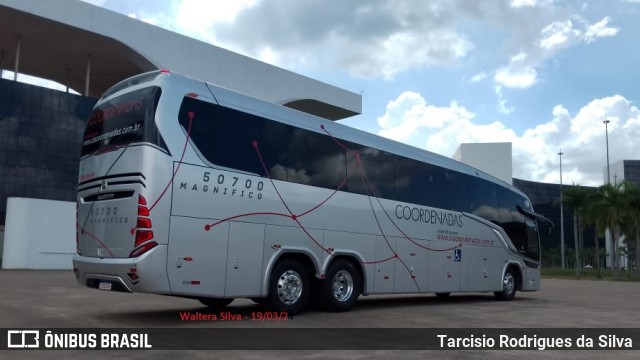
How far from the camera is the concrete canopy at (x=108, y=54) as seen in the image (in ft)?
129

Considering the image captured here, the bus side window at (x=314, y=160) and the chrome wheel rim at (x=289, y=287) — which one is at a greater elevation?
the bus side window at (x=314, y=160)

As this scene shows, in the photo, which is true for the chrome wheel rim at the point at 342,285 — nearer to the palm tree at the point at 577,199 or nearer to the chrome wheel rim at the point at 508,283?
the chrome wheel rim at the point at 508,283

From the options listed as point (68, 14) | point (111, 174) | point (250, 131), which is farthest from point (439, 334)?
point (68, 14)

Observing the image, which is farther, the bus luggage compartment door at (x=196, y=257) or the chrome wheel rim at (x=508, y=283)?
the chrome wheel rim at (x=508, y=283)

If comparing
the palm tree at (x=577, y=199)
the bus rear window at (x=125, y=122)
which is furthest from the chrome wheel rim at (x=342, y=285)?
the palm tree at (x=577, y=199)

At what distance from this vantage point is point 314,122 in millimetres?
11320

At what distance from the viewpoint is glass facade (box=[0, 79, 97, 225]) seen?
131ft

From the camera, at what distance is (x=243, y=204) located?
9555 mm

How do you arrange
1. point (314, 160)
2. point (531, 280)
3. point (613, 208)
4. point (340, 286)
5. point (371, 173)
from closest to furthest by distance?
point (314, 160) < point (340, 286) < point (371, 173) < point (531, 280) < point (613, 208)

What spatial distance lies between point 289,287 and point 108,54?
3951 cm

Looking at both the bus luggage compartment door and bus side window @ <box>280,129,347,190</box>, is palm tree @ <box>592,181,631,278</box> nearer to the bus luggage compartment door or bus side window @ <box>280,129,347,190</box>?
bus side window @ <box>280,129,347,190</box>

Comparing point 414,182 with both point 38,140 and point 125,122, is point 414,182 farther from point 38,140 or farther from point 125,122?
point 38,140

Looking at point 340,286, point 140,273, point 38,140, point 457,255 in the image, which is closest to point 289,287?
point 340,286

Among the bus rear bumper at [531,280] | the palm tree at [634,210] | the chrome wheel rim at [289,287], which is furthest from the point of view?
the palm tree at [634,210]
